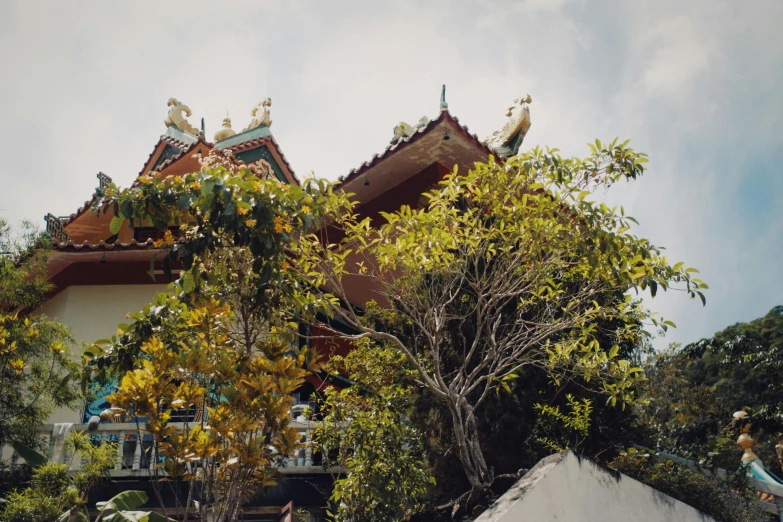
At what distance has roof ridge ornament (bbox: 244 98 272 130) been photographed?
1284 centimetres

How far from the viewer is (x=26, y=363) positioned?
6.30 metres

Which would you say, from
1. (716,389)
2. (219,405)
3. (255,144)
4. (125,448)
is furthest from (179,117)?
(716,389)

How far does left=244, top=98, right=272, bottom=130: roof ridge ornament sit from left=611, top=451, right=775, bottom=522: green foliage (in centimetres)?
838

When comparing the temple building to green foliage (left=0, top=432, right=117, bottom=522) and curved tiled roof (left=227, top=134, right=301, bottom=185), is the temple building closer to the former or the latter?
curved tiled roof (left=227, top=134, right=301, bottom=185)

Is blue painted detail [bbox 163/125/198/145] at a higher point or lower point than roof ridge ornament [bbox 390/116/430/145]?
higher

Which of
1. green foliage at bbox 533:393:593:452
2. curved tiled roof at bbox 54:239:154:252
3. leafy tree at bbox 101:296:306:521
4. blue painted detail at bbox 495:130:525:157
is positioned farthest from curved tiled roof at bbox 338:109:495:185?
leafy tree at bbox 101:296:306:521

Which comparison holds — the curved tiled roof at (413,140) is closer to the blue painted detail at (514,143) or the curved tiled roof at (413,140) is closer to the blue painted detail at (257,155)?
the blue painted detail at (514,143)

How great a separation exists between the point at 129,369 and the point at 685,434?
5.60 metres

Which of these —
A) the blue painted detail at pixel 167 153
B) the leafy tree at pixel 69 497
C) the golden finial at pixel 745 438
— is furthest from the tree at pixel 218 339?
the blue painted detail at pixel 167 153

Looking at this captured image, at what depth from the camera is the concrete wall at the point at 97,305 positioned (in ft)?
33.1

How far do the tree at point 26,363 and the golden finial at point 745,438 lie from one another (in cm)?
649

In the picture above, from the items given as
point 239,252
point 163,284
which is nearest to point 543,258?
point 239,252

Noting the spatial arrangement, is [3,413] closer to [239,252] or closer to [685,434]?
[239,252]

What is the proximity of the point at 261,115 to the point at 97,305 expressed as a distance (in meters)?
4.36
